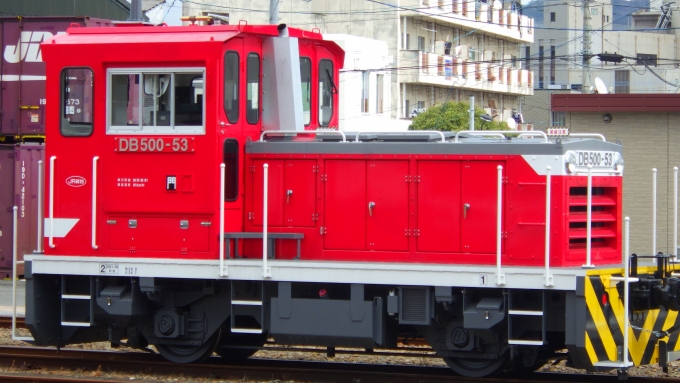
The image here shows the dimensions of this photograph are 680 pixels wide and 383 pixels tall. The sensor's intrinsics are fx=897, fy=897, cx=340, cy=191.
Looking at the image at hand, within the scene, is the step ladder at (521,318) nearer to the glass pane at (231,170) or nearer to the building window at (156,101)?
the glass pane at (231,170)

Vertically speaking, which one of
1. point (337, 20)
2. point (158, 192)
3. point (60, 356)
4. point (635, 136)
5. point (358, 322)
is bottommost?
point (60, 356)

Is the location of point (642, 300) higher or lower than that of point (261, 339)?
higher

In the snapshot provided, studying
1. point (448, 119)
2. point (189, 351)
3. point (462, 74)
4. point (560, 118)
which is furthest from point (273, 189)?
point (462, 74)

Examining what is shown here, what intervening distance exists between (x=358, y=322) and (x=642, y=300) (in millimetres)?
2733

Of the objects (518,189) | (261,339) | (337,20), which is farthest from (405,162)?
(337,20)

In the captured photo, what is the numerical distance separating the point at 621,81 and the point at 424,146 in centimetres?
6120

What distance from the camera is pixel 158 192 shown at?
9312 mm

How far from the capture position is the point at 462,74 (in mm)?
48062

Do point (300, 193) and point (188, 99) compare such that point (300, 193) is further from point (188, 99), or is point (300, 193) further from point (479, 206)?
point (479, 206)

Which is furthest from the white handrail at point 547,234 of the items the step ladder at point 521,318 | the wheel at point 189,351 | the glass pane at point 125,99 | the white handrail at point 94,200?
the white handrail at point 94,200

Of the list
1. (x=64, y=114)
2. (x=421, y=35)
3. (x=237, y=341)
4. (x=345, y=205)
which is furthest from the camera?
(x=421, y=35)

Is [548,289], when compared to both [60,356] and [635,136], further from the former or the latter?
[635,136]

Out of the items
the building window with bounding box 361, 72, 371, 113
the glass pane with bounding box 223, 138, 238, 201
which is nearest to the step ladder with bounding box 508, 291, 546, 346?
the glass pane with bounding box 223, 138, 238, 201

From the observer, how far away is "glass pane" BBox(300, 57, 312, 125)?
10.0 m
